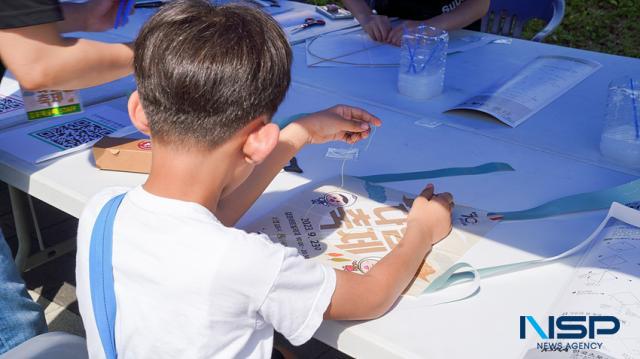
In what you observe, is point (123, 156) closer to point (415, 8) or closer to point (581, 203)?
point (581, 203)

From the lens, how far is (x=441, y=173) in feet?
4.16

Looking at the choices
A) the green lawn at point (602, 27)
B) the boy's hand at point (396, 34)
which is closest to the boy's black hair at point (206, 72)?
the boy's hand at point (396, 34)

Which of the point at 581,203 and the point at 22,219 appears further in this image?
the point at 22,219

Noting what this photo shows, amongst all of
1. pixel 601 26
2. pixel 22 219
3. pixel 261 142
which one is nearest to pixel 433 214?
pixel 261 142

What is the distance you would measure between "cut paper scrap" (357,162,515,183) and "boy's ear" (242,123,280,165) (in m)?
0.40

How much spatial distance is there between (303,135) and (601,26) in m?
4.55

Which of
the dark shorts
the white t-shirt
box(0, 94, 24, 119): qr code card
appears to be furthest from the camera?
the dark shorts

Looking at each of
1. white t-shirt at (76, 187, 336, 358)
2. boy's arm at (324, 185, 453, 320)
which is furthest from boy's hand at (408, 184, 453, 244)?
white t-shirt at (76, 187, 336, 358)

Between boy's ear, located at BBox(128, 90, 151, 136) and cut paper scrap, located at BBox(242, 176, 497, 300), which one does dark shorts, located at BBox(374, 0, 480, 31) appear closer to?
cut paper scrap, located at BBox(242, 176, 497, 300)

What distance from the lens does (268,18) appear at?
0.91m

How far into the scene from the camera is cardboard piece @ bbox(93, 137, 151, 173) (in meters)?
1.24

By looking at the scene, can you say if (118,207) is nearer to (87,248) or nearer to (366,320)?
(87,248)

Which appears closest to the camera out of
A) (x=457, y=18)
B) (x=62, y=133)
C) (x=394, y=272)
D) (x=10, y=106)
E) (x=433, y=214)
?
(x=394, y=272)
